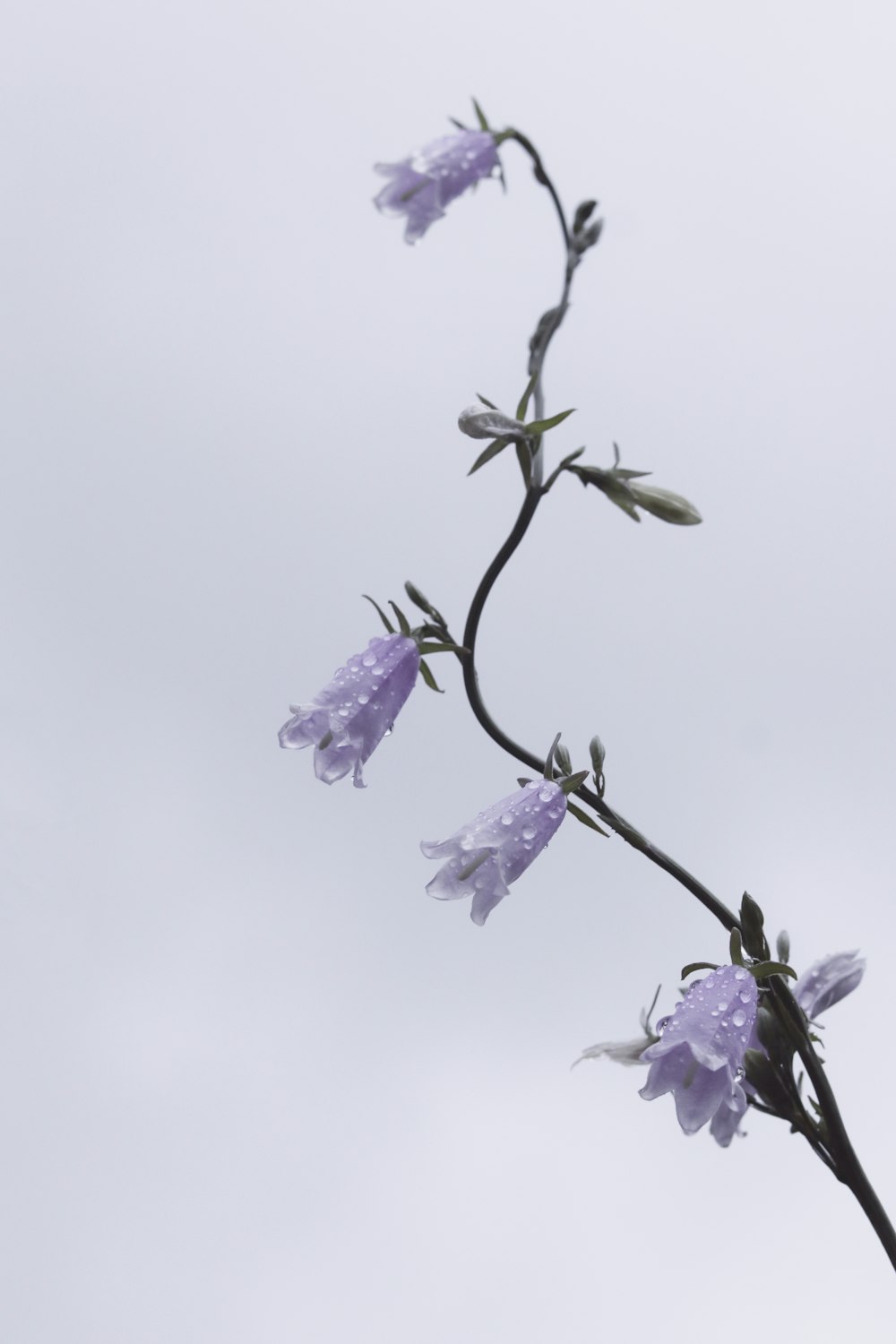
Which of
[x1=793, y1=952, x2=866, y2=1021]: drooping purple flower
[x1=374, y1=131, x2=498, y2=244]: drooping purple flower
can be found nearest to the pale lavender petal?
[x1=793, y1=952, x2=866, y2=1021]: drooping purple flower

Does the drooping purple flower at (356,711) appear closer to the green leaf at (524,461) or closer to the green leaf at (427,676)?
the green leaf at (427,676)

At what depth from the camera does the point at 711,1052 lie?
4.75 feet

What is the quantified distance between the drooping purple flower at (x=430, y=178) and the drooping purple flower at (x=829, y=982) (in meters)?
1.17

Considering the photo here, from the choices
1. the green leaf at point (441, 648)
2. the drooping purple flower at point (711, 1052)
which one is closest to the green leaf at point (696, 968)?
the drooping purple flower at point (711, 1052)

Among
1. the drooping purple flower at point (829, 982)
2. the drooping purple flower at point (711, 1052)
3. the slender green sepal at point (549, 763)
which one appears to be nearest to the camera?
the drooping purple flower at point (711, 1052)

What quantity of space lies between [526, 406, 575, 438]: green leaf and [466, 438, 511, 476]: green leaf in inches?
1.2

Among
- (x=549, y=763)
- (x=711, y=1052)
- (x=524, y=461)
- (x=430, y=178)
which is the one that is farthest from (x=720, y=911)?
(x=430, y=178)

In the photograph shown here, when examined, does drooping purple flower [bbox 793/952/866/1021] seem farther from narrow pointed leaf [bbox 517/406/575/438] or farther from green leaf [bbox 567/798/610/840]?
narrow pointed leaf [bbox 517/406/575/438]

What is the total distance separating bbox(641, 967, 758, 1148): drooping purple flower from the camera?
1462mm

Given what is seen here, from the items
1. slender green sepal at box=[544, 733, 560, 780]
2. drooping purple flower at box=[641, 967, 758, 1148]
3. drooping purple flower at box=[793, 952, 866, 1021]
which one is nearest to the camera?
drooping purple flower at box=[641, 967, 758, 1148]

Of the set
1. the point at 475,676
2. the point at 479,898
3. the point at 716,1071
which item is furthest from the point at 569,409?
the point at 716,1071

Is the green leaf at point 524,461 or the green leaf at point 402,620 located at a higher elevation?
the green leaf at point 524,461

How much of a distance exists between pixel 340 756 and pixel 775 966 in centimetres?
63

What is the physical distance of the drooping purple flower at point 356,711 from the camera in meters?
1.65
